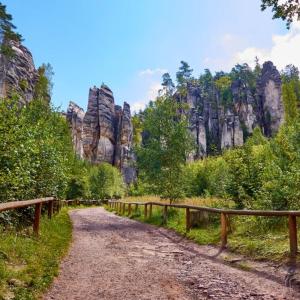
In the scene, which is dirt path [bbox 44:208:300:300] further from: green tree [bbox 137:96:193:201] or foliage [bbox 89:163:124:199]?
foliage [bbox 89:163:124:199]

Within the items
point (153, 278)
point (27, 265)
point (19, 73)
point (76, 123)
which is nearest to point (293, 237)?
point (153, 278)

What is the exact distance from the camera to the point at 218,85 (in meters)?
128

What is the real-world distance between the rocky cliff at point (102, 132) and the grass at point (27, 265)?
83.6 meters

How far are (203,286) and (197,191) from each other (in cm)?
4711

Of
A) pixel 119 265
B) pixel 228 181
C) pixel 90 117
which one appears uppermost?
pixel 90 117

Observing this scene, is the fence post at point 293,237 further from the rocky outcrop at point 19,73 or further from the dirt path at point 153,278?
the rocky outcrop at point 19,73

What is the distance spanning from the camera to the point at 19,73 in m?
62.6

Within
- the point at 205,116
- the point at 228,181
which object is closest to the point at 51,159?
the point at 228,181

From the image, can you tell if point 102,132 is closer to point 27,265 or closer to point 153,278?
point 27,265

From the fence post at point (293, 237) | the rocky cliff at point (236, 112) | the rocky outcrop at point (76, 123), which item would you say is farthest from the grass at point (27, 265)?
the rocky cliff at point (236, 112)

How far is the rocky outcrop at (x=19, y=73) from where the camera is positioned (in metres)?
53.9

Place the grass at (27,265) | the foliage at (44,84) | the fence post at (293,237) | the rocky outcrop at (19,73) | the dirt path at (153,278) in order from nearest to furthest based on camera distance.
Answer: the grass at (27,265) < the dirt path at (153,278) < the fence post at (293,237) < the rocky outcrop at (19,73) < the foliage at (44,84)

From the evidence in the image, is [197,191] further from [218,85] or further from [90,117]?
[218,85]

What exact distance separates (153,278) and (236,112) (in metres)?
114
